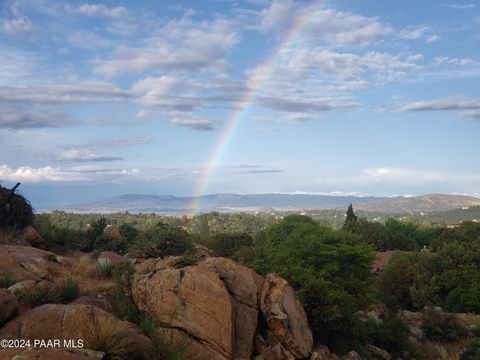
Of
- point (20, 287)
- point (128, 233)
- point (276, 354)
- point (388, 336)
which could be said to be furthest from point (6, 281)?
point (128, 233)

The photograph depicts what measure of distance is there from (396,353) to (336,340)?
5432 millimetres

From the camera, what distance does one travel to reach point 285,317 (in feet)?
46.1

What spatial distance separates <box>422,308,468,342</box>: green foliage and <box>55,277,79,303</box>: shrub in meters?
22.5

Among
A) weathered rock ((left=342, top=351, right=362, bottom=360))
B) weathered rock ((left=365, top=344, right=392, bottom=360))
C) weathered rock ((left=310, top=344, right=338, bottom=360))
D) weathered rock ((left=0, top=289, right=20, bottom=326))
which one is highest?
weathered rock ((left=0, top=289, right=20, bottom=326))

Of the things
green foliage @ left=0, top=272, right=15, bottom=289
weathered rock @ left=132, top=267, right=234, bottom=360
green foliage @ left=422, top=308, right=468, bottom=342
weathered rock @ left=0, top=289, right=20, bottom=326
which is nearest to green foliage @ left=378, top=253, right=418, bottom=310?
green foliage @ left=422, top=308, right=468, bottom=342

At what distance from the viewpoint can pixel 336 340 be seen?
62.1ft

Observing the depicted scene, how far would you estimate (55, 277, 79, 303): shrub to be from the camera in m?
13.0

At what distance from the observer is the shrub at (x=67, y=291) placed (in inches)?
510

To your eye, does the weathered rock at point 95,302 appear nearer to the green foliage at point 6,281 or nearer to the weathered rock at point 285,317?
the green foliage at point 6,281

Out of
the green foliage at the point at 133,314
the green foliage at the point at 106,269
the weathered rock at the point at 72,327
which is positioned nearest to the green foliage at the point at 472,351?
the green foliage at the point at 133,314

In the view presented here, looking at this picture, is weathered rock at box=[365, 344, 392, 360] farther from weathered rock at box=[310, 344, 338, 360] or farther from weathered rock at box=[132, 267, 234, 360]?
weathered rock at box=[132, 267, 234, 360]

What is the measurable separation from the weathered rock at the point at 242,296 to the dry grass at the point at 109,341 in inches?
139

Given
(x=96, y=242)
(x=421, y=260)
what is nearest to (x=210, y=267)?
(x=96, y=242)

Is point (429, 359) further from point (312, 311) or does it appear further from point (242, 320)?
point (242, 320)
